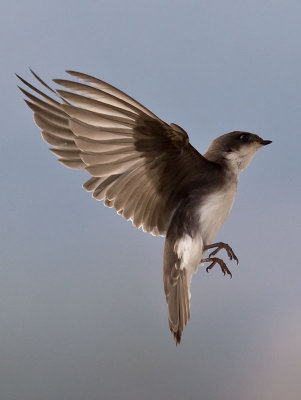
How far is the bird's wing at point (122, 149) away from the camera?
158 cm

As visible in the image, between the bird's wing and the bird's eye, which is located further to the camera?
the bird's eye

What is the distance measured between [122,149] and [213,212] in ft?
1.02

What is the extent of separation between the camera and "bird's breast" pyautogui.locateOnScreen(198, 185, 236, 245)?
167 cm

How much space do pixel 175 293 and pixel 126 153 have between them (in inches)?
16.7

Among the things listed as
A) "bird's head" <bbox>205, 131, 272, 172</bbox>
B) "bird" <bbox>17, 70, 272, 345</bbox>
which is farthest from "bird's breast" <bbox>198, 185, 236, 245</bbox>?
"bird's head" <bbox>205, 131, 272, 172</bbox>

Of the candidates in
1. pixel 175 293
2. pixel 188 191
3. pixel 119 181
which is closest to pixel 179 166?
pixel 188 191

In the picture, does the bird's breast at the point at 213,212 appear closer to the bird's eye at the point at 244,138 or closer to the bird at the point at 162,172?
the bird at the point at 162,172

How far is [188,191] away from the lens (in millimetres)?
1710

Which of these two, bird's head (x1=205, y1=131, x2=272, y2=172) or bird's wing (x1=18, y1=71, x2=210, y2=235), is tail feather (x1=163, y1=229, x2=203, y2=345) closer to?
bird's wing (x1=18, y1=71, x2=210, y2=235)

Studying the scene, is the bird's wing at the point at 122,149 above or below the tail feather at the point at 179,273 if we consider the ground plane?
above

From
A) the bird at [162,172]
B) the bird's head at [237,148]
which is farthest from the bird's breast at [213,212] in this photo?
the bird's head at [237,148]

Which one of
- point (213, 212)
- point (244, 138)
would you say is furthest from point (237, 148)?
point (213, 212)

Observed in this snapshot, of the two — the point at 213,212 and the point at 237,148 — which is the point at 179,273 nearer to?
the point at 213,212

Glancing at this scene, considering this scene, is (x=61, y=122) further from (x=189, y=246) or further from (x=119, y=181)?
(x=189, y=246)
